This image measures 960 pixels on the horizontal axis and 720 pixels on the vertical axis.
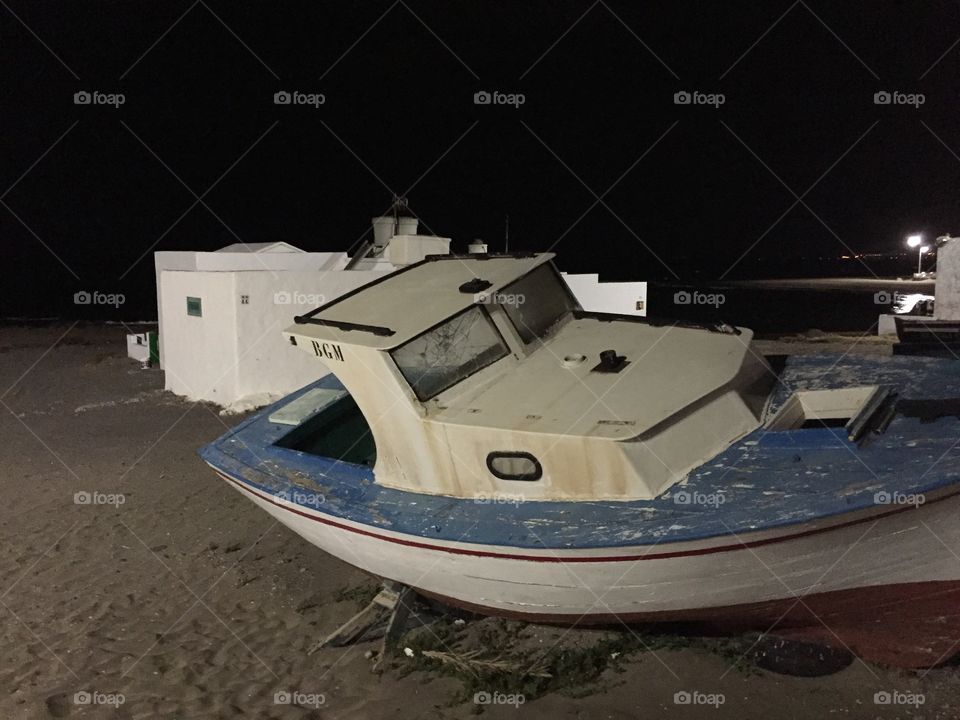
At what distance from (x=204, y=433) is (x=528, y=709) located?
7.30 meters

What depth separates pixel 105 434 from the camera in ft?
33.5

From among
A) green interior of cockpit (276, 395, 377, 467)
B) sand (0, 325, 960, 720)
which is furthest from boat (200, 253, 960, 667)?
green interior of cockpit (276, 395, 377, 467)

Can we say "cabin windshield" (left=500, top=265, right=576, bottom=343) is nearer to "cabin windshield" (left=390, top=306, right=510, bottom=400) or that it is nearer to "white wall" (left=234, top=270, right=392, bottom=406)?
"cabin windshield" (left=390, top=306, right=510, bottom=400)

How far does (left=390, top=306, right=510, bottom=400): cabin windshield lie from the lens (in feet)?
15.6

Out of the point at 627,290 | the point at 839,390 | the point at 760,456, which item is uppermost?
the point at 627,290

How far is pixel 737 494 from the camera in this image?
388 cm

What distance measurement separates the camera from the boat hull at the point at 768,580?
3689mm

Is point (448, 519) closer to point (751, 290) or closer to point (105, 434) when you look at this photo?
point (105, 434)

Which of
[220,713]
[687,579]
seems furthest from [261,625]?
[687,579]

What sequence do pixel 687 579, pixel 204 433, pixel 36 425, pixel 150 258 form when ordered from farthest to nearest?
pixel 150 258 → pixel 36 425 → pixel 204 433 → pixel 687 579

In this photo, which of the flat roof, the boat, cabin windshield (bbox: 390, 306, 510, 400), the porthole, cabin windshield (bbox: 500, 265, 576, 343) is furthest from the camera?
cabin windshield (bbox: 500, 265, 576, 343)

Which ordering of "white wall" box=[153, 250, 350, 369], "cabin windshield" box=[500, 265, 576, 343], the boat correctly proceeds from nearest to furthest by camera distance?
the boat, "cabin windshield" box=[500, 265, 576, 343], "white wall" box=[153, 250, 350, 369]

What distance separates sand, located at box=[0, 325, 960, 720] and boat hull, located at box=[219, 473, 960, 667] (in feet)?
1.04

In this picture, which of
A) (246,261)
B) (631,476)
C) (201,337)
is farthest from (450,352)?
(246,261)
